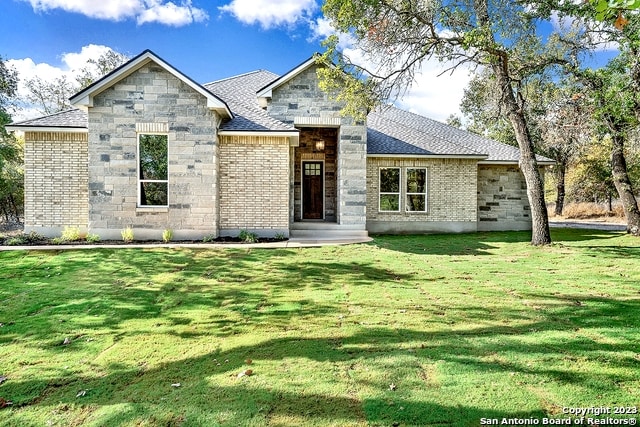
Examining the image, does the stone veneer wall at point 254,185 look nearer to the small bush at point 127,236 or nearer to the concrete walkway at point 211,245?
the concrete walkway at point 211,245

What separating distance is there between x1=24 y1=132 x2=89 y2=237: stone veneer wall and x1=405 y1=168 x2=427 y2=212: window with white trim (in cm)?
1208

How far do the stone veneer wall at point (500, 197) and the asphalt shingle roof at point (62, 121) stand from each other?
52.1ft

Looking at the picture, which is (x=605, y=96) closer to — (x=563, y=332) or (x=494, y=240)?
(x=494, y=240)

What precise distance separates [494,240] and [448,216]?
8.82 feet

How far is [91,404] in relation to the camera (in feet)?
9.64

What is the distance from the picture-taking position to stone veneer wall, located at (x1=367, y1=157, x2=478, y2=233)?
50.4ft

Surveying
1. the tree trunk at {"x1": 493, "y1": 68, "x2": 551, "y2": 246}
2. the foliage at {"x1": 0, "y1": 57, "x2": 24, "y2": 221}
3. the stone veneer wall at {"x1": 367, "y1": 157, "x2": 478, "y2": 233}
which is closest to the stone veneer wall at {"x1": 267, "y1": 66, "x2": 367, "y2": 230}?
the stone veneer wall at {"x1": 367, "y1": 157, "x2": 478, "y2": 233}

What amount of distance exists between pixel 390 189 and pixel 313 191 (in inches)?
134

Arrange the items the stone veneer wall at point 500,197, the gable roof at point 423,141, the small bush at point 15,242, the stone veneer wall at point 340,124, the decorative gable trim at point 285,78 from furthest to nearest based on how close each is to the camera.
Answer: the stone veneer wall at point 500,197 → the gable roof at point 423,141 → the stone veneer wall at point 340,124 → the decorative gable trim at point 285,78 → the small bush at point 15,242

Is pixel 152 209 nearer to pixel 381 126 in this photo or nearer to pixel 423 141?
pixel 381 126

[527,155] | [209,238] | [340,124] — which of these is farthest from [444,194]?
[209,238]

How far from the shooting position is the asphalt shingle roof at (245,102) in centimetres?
1226

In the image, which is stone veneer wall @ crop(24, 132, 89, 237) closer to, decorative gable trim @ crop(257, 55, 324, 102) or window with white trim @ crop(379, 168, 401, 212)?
decorative gable trim @ crop(257, 55, 324, 102)

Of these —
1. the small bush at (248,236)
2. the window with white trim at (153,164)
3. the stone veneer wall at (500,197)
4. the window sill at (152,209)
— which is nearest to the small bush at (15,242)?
the window sill at (152,209)
